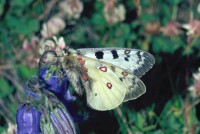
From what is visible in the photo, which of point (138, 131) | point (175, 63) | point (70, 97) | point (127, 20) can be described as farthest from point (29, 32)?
point (70, 97)

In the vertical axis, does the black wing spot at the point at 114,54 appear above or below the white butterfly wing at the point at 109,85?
above

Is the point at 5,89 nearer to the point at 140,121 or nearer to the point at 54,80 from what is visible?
the point at 140,121

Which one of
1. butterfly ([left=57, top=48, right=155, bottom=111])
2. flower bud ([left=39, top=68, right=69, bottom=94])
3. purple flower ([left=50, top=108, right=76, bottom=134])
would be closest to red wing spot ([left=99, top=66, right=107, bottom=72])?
butterfly ([left=57, top=48, right=155, bottom=111])

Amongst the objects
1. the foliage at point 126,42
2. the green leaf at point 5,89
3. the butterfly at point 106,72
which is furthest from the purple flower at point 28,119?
the green leaf at point 5,89

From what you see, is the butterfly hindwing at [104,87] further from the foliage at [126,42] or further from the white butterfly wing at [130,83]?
the foliage at [126,42]

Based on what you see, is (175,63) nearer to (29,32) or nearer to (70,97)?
(29,32)

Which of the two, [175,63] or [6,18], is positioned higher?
[6,18]

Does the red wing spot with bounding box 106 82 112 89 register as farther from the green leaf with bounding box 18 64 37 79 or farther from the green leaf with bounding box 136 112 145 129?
the green leaf with bounding box 18 64 37 79
